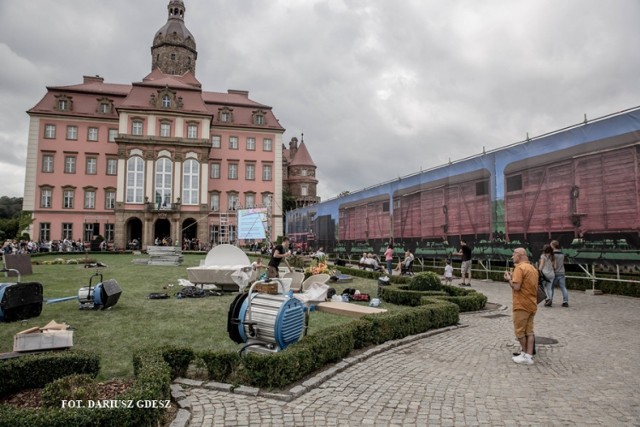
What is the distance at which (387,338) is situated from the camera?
767 cm

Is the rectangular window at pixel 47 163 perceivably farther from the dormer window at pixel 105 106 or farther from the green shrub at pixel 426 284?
the green shrub at pixel 426 284

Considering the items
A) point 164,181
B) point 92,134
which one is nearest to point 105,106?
point 92,134

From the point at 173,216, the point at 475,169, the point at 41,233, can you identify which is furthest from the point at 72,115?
the point at 475,169

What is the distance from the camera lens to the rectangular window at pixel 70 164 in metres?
50.6

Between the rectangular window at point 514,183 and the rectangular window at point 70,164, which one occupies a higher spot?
the rectangular window at point 70,164

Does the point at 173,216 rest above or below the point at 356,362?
above

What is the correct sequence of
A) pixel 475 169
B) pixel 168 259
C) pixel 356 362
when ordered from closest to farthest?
pixel 356 362
pixel 475 169
pixel 168 259

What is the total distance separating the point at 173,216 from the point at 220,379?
46.0 metres

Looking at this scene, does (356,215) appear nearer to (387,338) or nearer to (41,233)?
(387,338)

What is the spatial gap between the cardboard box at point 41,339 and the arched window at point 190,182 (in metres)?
45.6

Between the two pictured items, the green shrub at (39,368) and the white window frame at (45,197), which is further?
the white window frame at (45,197)

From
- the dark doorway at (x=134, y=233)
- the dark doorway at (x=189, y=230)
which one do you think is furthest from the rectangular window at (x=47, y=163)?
the dark doorway at (x=189, y=230)

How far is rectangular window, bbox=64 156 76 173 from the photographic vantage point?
5059 cm

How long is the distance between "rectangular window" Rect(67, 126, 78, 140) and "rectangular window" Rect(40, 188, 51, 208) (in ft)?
21.9
